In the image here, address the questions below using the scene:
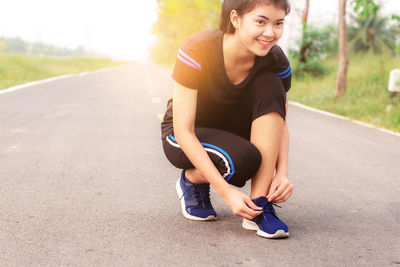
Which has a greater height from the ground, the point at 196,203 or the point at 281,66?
the point at 281,66

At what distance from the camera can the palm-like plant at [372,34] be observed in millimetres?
A: 18547

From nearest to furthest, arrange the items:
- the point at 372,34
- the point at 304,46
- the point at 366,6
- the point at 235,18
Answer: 1. the point at 235,18
2. the point at 366,6
3. the point at 304,46
4. the point at 372,34

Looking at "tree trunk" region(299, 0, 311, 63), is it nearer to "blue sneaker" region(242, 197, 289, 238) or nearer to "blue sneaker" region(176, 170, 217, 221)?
"blue sneaker" region(176, 170, 217, 221)

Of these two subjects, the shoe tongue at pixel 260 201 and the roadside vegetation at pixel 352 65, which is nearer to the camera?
the shoe tongue at pixel 260 201

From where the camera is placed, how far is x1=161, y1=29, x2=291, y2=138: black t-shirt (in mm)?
2652

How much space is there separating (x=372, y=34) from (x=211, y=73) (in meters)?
17.3

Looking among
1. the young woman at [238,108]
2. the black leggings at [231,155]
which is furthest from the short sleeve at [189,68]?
the black leggings at [231,155]

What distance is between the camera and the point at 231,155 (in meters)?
2.65

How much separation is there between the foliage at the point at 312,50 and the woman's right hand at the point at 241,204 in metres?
14.7

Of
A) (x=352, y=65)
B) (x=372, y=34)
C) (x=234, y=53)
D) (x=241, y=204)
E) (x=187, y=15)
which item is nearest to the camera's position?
(x=241, y=204)

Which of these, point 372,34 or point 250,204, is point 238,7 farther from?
point 372,34

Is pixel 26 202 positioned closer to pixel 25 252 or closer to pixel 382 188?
pixel 25 252

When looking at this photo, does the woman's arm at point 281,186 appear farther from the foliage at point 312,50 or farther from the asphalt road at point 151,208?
the foliage at point 312,50

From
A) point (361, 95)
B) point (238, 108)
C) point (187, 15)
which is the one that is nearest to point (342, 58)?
point (361, 95)
